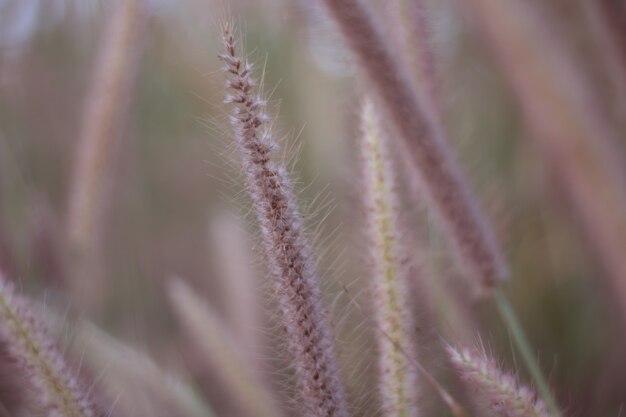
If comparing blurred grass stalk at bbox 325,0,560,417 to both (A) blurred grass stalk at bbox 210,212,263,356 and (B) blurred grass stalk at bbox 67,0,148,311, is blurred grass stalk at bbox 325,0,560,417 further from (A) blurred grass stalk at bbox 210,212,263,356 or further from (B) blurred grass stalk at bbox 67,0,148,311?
A: (B) blurred grass stalk at bbox 67,0,148,311

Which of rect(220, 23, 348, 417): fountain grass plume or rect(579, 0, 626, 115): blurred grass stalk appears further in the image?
rect(579, 0, 626, 115): blurred grass stalk

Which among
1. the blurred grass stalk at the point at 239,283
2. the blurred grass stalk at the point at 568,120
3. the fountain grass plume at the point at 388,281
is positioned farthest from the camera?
the blurred grass stalk at the point at 239,283

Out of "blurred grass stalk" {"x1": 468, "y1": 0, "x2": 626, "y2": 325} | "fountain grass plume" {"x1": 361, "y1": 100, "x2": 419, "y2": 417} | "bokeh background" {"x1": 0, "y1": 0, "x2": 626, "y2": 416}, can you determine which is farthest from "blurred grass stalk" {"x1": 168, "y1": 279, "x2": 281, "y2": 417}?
"blurred grass stalk" {"x1": 468, "y1": 0, "x2": 626, "y2": 325}

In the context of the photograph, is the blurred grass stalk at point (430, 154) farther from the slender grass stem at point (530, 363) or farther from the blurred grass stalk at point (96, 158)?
the blurred grass stalk at point (96, 158)

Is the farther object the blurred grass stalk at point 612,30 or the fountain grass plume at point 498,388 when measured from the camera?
the blurred grass stalk at point 612,30

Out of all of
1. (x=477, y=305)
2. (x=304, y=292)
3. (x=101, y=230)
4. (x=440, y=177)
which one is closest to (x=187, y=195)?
(x=101, y=230)

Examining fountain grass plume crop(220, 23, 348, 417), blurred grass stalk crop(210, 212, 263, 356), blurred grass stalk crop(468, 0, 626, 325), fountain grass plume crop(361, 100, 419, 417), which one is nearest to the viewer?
fountain grass plume crop(220, 23, 348, 417)

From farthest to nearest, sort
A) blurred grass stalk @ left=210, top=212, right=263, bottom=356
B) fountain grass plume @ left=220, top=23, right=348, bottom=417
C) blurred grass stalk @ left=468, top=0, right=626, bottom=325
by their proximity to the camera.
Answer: blurred grass stalk @ left=210, top=212, right=263, bottom=356 → blurred grass stalk @ left=468, top=0, right=626, bottom=325 → fountain grass plume @ left=220, top=23, right=348, bottom=417

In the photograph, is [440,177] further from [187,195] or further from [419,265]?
[187,195]

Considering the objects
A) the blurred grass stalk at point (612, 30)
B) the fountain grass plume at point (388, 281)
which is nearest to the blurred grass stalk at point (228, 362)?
the fountain grass plume at point (388, 281)
